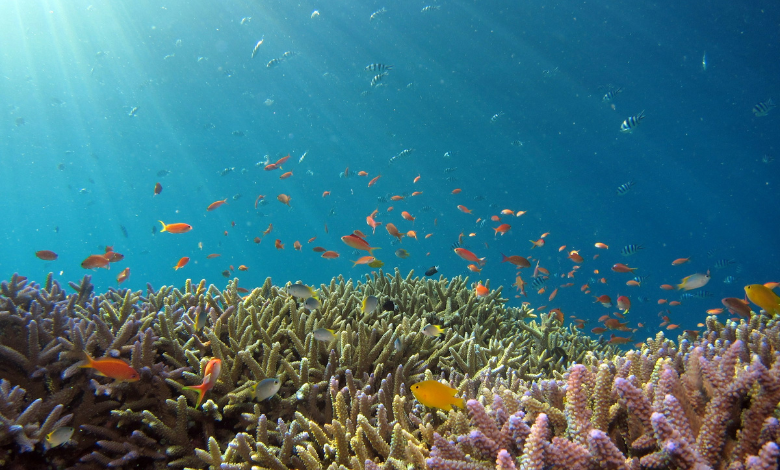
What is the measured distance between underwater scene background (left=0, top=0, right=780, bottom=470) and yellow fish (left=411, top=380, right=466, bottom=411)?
14 cm

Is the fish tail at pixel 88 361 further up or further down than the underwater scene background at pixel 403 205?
further down

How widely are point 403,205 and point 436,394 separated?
179ft

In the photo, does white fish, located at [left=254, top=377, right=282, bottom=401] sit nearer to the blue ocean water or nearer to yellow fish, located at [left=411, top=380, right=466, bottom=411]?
yellow fish, located at [left=411, top=380, right=466, bottom=411]

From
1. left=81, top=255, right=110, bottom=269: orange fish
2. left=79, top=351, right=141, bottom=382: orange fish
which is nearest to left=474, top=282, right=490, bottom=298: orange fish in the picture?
left=79, top=351, right=141, bottom=382: orange fish

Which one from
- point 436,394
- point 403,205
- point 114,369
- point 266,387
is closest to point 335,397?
point 266,387

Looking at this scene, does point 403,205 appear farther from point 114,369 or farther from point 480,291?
point 114,369

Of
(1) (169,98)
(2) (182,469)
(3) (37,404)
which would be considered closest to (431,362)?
(2) (182,469)

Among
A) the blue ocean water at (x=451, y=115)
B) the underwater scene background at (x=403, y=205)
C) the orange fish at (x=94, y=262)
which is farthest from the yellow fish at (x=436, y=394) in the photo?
the blue ocean water at (x=451, y=115)

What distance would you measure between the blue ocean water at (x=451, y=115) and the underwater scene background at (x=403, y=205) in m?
0.24

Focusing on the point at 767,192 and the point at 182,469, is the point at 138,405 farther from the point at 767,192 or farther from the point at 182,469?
the point at 767,192

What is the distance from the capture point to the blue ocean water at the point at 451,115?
74.7 ft

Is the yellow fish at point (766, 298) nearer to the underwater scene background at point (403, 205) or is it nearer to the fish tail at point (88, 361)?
the underwater scene background at point (403, 205)

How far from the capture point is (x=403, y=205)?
2222 inches

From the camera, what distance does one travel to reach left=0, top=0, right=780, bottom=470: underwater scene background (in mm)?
2496
